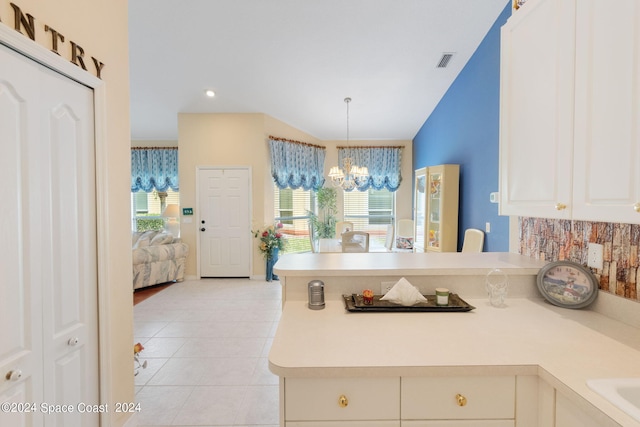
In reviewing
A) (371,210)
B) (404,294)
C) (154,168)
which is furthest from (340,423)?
(154,168)

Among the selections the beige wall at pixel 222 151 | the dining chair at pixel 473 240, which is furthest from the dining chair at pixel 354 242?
the beige wall at pixel 222 151

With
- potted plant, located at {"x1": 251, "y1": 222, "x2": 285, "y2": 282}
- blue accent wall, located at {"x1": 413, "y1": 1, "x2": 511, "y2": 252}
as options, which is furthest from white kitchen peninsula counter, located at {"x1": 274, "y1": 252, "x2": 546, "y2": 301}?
potted plant, located at {"x1": 251, "y1": 222, "x2": 285, "y2": 282}

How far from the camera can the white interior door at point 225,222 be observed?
5324mm

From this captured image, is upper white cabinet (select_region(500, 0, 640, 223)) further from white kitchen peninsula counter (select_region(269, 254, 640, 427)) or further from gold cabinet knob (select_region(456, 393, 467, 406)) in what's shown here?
gold cabinet knob (select_region(456, 393, 467, 406))

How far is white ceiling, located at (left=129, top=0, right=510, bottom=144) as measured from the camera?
10.0ft

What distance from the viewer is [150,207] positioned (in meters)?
7.02

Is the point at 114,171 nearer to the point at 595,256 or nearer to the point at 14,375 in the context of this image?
the point at 14,375

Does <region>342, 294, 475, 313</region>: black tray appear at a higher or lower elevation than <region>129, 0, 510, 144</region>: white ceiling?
lower

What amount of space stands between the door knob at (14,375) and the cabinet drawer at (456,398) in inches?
53.4

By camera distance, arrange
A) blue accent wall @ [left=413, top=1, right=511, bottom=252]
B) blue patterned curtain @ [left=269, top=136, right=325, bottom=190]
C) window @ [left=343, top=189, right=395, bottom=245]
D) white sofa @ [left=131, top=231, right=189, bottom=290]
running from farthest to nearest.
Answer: window @ [left=343, top=189, right=395, bottom=245] → blue patterned curtain @ [left=269, top=136, right=325, bottom=190] → white sofa @ [left=131, top=231, right=189, bottom=290] → blue accent wall @ [left=413, top=1, right=511, bottom=252]

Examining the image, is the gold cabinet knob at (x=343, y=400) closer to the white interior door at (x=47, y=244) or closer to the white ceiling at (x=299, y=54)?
the white interior door at (x=47, y=244)

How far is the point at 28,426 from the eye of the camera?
1.19m

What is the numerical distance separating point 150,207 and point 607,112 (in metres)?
7.65

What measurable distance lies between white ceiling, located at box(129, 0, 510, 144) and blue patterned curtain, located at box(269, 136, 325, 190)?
57cm
